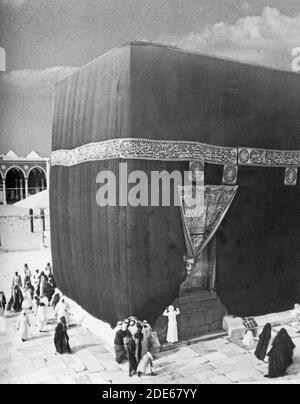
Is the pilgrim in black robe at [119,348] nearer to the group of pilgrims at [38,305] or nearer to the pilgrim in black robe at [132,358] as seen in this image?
the pilgrim in black robe at [132,358]

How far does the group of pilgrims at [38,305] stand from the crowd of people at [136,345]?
99 centimetres

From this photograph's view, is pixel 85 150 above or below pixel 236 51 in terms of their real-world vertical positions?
below

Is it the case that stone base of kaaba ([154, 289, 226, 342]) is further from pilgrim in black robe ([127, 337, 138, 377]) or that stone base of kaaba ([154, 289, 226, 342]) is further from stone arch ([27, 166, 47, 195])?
stone arch ([27, 166, 47, 195])

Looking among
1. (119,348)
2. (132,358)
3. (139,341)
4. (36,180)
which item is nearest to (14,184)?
(36,180)

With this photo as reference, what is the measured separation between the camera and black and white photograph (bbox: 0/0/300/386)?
6.51 metres

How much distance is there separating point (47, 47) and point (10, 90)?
0.95m

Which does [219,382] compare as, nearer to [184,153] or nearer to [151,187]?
[151,187]

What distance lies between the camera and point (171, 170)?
698cm

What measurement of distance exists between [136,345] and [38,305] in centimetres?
231

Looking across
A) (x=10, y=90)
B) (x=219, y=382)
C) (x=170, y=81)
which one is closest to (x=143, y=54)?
(x=170, y=81)

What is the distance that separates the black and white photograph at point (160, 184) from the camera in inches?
256

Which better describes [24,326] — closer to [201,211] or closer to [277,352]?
[201,211]

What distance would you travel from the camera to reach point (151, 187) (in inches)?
270

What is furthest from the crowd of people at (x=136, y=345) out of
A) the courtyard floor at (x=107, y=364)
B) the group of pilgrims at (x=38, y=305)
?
the group of pilgrims at (x=38, y=305)
